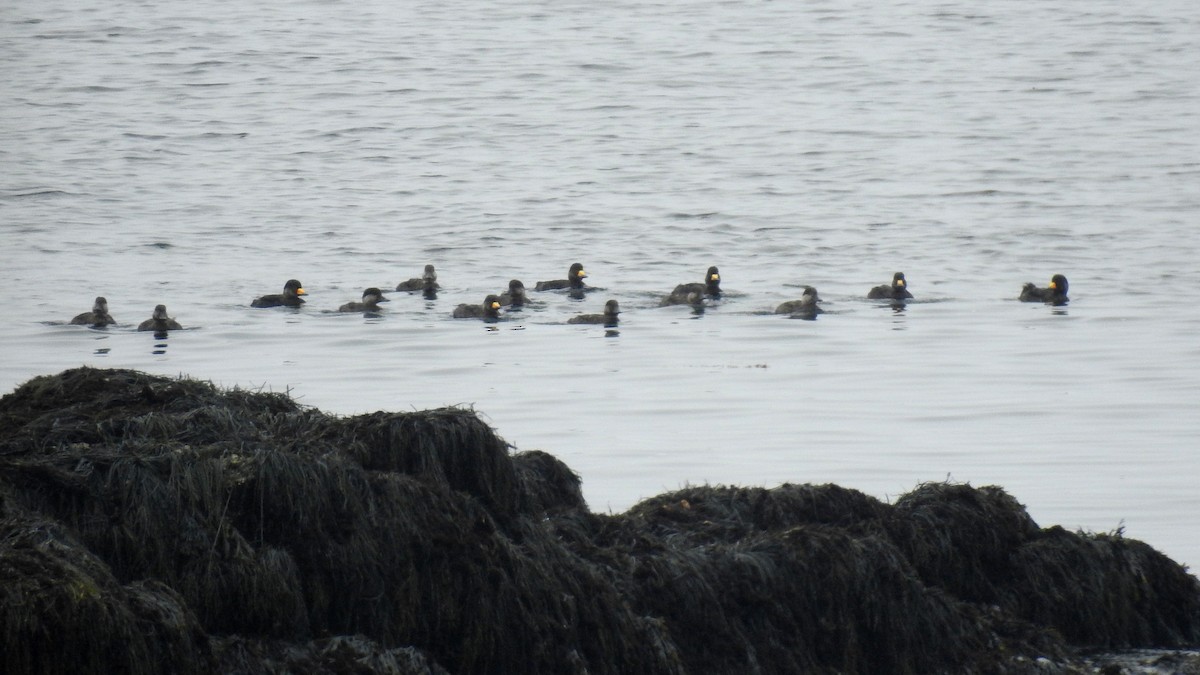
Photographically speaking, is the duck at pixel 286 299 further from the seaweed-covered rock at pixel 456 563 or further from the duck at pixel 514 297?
the seaweed-covered rock at pixel 456 563

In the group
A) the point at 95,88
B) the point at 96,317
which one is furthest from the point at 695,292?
the point at 95,88

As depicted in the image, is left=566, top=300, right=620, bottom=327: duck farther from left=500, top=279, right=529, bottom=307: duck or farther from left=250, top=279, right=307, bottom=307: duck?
left=250, top=279, right=307, bottom=307: duck

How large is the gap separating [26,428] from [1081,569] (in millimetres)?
4980

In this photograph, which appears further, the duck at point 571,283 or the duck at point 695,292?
the duck at point 571,283

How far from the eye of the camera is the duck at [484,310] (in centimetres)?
2252

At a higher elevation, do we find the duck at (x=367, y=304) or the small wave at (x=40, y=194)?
the small wave at (x=40, y=194)

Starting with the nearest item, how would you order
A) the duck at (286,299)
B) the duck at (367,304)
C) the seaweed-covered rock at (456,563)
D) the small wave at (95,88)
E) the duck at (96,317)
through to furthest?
the seaweed-covered rock at (456,563)
the duck at (96,317)
the duck at (367,304)
the duck at (286,299)
the small wave at (95,88)

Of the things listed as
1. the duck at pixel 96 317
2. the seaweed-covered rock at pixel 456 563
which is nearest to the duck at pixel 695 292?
the duck at pixel 96 317

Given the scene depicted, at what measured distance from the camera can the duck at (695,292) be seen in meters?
23.5

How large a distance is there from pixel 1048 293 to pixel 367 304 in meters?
9.29

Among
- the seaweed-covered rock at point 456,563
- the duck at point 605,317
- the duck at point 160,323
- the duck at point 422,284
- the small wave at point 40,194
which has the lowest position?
the seaweed-covered rock at point 456,563

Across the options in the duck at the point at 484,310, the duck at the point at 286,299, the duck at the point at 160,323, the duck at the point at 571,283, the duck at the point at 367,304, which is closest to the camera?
the duck at the point at 160,323

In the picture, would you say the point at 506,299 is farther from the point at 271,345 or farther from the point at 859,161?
the point at 859,161

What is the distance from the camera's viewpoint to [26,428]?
24.4ft
